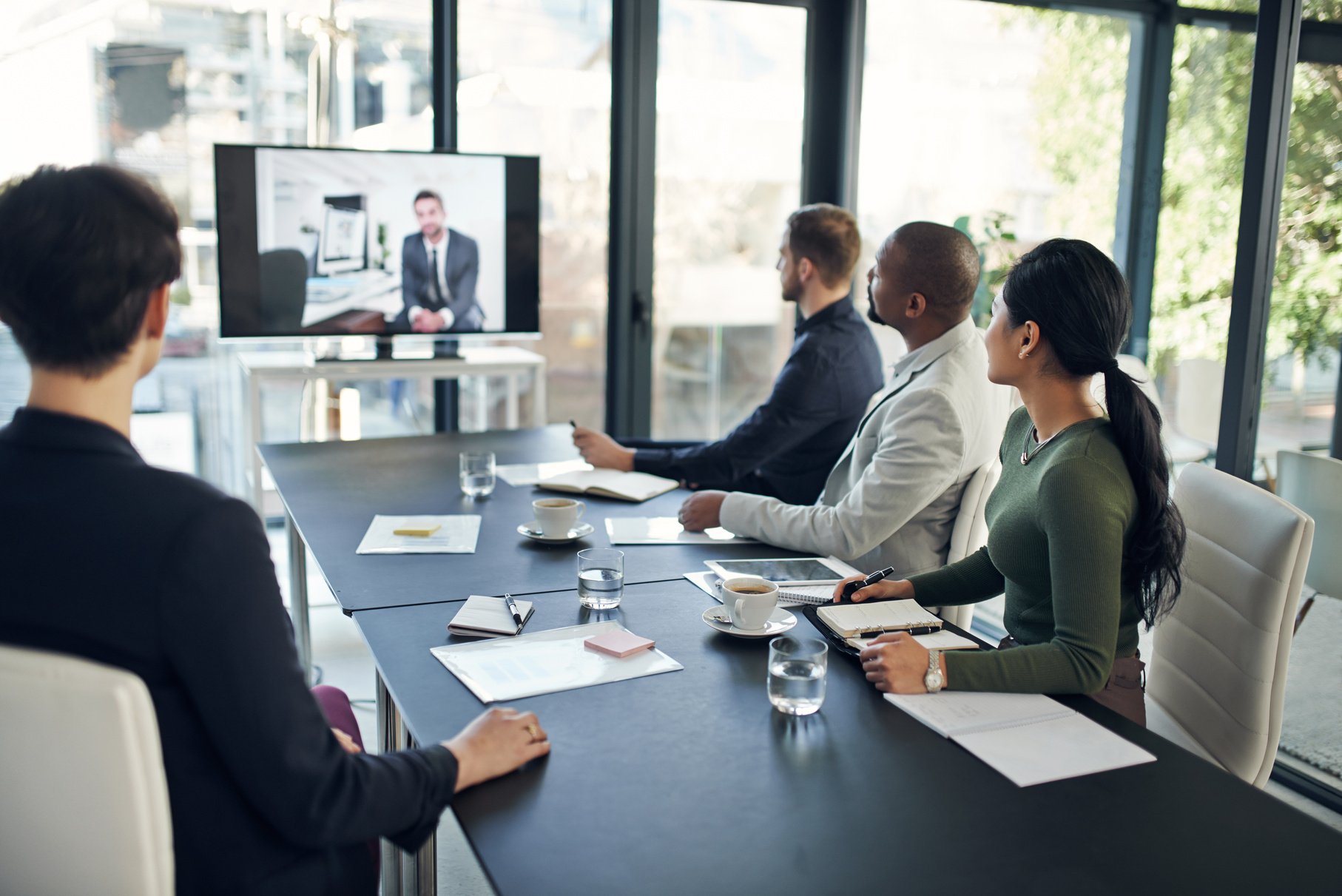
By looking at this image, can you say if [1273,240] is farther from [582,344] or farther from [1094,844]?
[582,344]

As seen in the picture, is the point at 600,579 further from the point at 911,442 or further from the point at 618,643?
the point at 911,442

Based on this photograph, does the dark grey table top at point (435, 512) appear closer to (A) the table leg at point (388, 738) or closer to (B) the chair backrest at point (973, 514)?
(A) the table leg at point (388, 738)

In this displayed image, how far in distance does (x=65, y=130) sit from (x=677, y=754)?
383cm

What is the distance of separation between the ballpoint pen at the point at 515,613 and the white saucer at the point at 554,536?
0.39 meters

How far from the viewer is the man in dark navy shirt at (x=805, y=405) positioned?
2.87 metres

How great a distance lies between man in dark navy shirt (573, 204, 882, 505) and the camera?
9.41 feet

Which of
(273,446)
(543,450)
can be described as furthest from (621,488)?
(273,446)

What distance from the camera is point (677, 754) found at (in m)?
1.27

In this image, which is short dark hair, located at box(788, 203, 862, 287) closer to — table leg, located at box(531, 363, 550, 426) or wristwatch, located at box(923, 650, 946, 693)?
table leg, located at box(531, 363, 550, 426)

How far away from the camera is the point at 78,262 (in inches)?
40.0

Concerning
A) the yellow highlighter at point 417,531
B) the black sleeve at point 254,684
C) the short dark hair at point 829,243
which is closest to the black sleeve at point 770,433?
the short dark hair at point 829,243

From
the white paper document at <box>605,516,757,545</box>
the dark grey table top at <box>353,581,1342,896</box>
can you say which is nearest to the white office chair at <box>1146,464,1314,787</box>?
the dark grey table top at <box>353,581,1342,896</box>

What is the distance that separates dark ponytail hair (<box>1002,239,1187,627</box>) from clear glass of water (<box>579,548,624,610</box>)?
738mm

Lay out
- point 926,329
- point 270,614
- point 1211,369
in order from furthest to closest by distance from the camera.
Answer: point 1211,369, point 926,329, point 270,614
